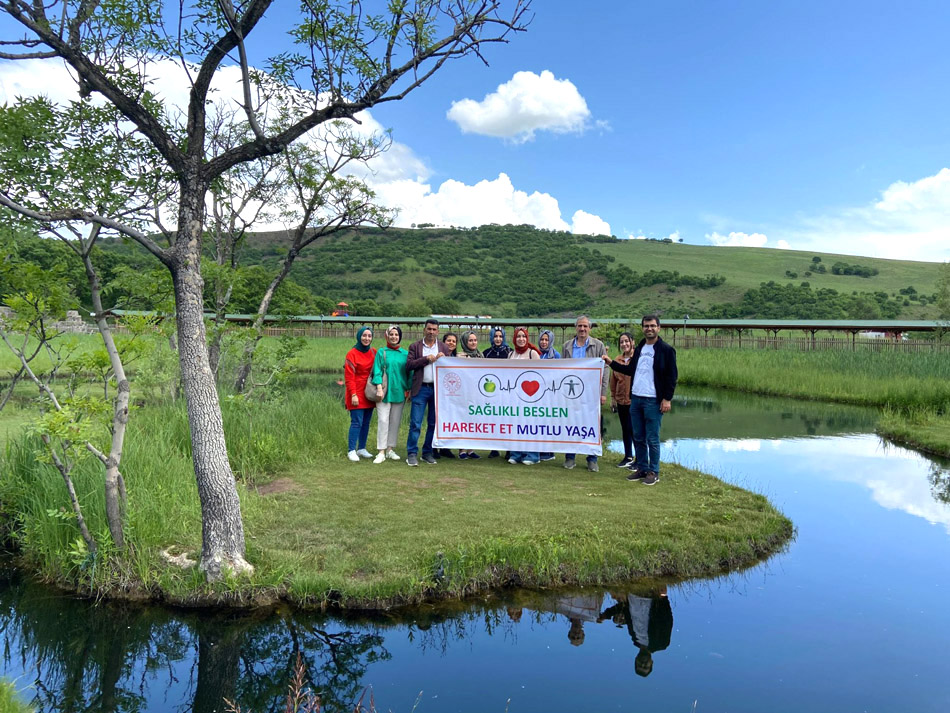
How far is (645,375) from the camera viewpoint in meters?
7.82

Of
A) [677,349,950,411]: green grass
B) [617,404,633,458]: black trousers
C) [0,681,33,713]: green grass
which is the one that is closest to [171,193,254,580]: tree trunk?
[0,681,33,713]: green grass

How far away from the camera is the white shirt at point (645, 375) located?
25.5 ft

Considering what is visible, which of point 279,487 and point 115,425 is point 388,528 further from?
point 115,425

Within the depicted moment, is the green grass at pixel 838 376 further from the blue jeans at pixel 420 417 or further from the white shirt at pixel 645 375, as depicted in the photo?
the blue jeans at pixel 420 417

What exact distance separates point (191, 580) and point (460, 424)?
4.70 m

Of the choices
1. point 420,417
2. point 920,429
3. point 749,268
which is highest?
point 749,268

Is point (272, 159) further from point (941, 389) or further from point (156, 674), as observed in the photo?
point (941, 389)

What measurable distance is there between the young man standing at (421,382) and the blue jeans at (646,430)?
284 cm

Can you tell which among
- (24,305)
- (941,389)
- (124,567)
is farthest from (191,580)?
(941,389)

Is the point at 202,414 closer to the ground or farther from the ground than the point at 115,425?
farther from the ground

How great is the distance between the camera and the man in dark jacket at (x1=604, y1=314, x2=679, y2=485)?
7.66 metres

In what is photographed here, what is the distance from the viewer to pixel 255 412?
1012cm

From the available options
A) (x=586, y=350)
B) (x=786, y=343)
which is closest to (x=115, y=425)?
(x=586, y=350)

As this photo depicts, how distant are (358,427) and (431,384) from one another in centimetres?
125
